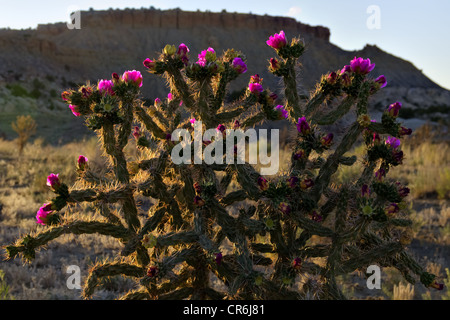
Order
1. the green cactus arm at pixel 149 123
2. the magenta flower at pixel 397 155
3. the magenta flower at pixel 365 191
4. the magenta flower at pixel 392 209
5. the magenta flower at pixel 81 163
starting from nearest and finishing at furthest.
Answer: the magenta flower at pixel 392 209 < the magenta flower at pixel 365 191 < the magenta flower at pixel 397 155 < the green cactus arm at pixel 149 123 < the magenta flower at pixel 81 163

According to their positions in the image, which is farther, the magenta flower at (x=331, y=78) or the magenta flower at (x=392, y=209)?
the magenta flower at (x=331, y=78)

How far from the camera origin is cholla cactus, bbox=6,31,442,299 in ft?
8.27

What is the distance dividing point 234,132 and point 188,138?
33 cm

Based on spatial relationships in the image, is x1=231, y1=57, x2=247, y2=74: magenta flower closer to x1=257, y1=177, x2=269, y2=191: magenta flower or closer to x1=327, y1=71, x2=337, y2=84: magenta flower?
x1=327, y1=71, x2=337, y2=84: magenta flower

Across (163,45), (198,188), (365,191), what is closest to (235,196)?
(198,188)

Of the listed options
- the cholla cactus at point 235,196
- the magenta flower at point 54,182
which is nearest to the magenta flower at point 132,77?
the cholla cactus at point 235,196

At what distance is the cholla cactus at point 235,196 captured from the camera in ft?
8.27

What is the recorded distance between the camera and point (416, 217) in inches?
312

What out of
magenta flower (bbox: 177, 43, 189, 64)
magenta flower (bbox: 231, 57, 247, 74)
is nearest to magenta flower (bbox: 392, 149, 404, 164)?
magenta flower (bbox: 231, 57, 247, 74)

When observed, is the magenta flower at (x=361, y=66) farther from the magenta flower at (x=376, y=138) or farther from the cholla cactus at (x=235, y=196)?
the magenta flower at (x=376, y=138)

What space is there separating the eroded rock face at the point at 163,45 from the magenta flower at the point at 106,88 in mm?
47217

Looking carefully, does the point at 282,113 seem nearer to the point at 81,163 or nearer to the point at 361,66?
the point at 361,66

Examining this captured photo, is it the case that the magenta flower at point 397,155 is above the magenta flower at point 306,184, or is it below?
above
